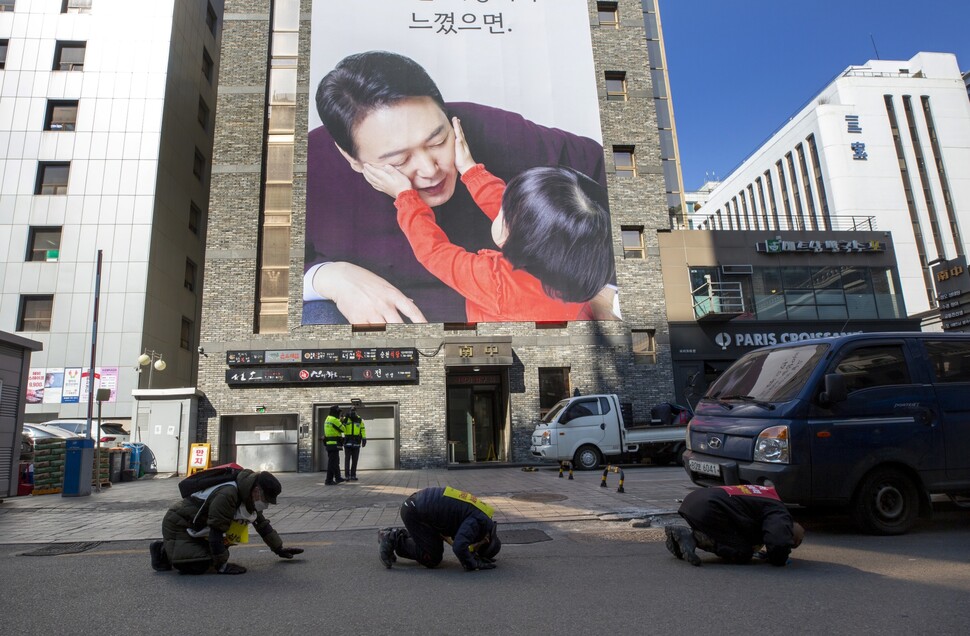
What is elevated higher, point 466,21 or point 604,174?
point 466,21

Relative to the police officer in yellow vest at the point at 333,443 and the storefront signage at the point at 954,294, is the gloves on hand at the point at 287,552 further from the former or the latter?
the storefront signage at the point at 954,294

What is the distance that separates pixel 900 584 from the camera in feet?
14.6

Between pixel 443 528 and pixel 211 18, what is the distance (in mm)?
36251

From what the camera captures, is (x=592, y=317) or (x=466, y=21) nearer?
(x=592, y=317)

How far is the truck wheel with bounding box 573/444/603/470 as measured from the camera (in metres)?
16.5

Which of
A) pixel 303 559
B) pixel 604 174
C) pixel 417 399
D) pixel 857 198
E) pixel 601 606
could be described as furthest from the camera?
pixel 857 198

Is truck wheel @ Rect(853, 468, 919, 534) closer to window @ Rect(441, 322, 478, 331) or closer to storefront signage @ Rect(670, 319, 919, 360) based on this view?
window @ Rect(441, 322, 478, 331)

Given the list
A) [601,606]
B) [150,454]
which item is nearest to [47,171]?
[150,454]

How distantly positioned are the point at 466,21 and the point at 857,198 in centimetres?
3837

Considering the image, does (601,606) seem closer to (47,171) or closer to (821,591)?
(821,591)

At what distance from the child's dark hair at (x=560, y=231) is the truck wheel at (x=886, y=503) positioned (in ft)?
51.0

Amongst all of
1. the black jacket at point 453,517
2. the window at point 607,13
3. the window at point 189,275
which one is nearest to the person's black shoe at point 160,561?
the black jacket at point 453,517

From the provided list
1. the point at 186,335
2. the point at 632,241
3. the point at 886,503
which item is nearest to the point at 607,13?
the point at 632,241

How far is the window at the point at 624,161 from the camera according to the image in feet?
78.2
